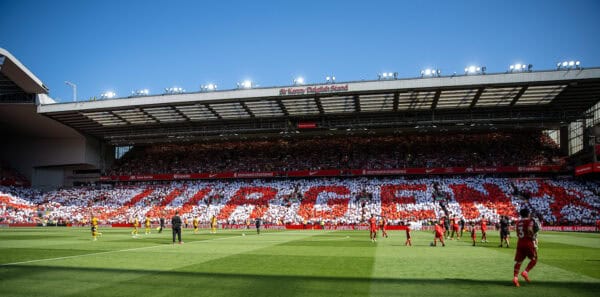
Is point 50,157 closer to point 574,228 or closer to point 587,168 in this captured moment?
point 574,228

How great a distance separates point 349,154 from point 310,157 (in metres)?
6.02

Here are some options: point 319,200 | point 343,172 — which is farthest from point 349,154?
point 319,200

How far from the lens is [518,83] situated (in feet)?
150

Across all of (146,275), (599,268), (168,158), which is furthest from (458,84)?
(168,158)

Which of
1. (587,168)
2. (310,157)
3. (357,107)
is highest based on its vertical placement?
(357,107)

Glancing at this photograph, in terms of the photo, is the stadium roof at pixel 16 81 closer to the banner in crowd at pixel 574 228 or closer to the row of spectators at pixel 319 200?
the row of spectators at pixel 319 200

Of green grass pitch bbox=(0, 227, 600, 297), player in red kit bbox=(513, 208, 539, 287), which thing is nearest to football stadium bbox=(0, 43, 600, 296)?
green grass pitch bbox=(0, 227, 600, 297)

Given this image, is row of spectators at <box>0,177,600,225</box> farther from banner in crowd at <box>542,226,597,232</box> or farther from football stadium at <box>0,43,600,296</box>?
banner in crowd at <box>542,226,597,232</box>

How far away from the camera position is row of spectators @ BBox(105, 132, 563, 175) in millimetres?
58719

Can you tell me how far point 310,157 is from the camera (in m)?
64.5

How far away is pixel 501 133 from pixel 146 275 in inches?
2423

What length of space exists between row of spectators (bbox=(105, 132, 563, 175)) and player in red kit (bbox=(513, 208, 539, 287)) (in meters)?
49.8

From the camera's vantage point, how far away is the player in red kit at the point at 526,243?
10297mm

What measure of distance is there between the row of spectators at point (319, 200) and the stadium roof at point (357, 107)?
801 centimetres
